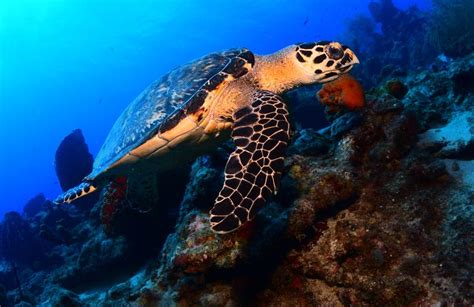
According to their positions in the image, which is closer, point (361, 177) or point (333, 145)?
point (361, 177)

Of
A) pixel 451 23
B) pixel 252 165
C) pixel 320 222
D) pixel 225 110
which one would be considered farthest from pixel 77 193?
pixel 451 23

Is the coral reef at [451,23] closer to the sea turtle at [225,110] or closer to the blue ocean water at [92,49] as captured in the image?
the sea turtle at [225,110]

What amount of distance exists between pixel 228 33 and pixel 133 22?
21.1 meters

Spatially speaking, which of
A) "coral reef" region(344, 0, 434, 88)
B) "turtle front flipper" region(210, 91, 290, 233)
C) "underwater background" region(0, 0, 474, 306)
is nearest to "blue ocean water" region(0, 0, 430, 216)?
"coral reef" region(344, 0, 434, 88)

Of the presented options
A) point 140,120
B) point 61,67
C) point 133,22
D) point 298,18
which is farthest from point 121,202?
point 61,67

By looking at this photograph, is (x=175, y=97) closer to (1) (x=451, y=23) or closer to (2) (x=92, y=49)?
(1) (x=451, y=23)

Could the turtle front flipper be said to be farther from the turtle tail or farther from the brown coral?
the turtle tail

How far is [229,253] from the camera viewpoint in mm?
3361

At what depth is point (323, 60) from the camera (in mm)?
4445

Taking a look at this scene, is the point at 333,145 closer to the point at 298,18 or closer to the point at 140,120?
the point at 140,120

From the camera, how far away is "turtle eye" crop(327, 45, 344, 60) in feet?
14.4

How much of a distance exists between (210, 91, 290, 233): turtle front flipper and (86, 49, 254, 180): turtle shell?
0.92 meters

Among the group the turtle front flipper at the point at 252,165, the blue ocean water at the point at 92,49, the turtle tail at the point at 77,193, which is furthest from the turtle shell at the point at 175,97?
the blue ocean water at the point at 92,49

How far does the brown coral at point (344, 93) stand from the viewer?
418cm
